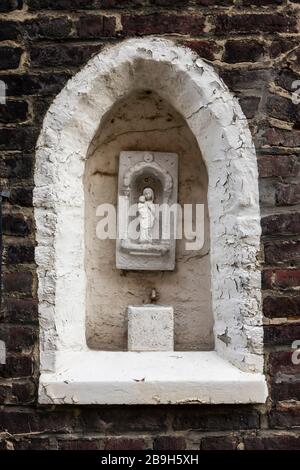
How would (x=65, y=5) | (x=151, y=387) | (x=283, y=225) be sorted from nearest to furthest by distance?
(x=151, y=387)
(x=283, y=225)
(x=65, y=5)

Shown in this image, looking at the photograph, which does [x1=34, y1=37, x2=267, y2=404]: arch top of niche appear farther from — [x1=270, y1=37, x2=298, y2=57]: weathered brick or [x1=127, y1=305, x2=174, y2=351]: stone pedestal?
[x1=270, y1=37, x2=298, y2=57]: weathered brick

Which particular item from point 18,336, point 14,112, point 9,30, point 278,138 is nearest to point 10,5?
point 9,30

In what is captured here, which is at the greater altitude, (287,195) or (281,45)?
(281,45)

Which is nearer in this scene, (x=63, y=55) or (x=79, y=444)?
(x=79, y=444)

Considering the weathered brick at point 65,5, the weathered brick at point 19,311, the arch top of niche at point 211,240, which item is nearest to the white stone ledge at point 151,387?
the arch top of niche at point 211,240

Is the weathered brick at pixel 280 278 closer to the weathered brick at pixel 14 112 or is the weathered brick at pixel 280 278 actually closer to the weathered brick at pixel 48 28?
the weathered brick at pixel 14 112

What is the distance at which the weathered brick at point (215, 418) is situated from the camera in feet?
7.73

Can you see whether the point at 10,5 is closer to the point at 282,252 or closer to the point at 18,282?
the point at 18,282

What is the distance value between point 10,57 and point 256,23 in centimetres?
115

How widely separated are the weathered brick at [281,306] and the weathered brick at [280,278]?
0.17 ft

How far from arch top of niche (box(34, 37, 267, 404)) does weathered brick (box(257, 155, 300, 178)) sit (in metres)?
0.04

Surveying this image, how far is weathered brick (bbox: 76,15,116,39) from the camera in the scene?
99.2 inches

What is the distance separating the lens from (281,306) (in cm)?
241
